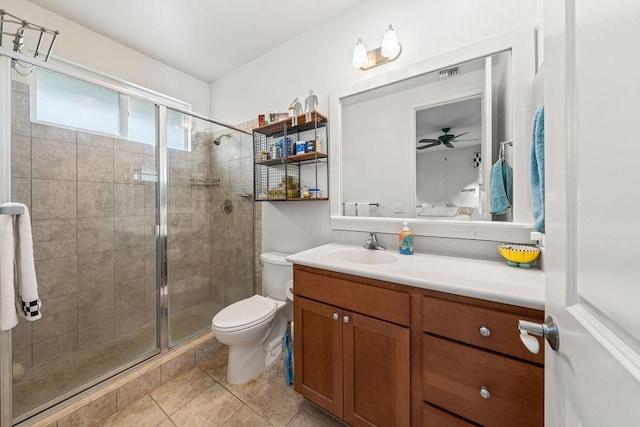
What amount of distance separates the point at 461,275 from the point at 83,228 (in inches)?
90.7

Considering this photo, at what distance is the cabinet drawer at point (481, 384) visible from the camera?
736mm

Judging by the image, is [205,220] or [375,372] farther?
[205,220]

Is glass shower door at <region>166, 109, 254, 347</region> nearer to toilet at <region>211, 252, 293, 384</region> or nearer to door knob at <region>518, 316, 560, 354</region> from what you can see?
toilet at <region>211, 252, 293, 384</region>

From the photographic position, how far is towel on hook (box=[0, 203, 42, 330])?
1.04 m

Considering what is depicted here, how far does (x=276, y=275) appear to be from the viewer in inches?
72.6

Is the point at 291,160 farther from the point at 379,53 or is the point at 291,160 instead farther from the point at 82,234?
the point at 82,234

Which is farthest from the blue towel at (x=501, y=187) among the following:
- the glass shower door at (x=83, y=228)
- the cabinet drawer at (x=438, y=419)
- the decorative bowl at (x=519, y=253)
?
the glass shower door at (x=83, y=228)

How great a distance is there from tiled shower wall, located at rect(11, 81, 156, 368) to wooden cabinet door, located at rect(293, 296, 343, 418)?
1.26 meters

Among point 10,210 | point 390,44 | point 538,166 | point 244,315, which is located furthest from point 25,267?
point 390,44

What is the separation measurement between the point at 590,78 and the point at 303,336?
52.9 inches

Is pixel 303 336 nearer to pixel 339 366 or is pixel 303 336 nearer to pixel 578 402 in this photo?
pixel 339 366

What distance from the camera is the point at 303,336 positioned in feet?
4.17

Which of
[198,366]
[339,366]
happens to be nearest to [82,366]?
[198,366]

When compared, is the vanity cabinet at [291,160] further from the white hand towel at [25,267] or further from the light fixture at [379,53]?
the white hand towel at [25,267]
